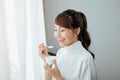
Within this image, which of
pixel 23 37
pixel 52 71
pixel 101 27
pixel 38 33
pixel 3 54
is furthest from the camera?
pixel 101 27

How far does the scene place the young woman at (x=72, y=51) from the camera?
1.10m

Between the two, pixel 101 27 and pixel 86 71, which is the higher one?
pixel 101 27

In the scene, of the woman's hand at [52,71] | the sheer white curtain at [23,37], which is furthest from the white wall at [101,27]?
the woman's hand at [52,71]

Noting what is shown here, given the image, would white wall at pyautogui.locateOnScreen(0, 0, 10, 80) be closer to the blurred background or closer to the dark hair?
the blurred background

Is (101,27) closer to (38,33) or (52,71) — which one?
(38,33)

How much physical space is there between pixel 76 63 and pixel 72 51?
9 centimetres

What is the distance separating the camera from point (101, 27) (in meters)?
1.95

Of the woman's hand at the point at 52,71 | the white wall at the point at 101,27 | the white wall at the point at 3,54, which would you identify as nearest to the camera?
the woman's hand at the point at 52,71

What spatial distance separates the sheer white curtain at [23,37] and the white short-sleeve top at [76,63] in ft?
0.73

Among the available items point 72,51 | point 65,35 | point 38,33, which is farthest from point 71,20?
point 38,33

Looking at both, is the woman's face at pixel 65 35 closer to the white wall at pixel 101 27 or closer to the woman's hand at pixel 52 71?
the woman's hand at pixel 52 71

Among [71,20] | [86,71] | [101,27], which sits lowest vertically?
[86,71]

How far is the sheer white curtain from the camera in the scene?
1.22 metres

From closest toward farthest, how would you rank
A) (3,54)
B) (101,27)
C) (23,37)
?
1. (3,54)
2. (23,37)
3. (101,27)
